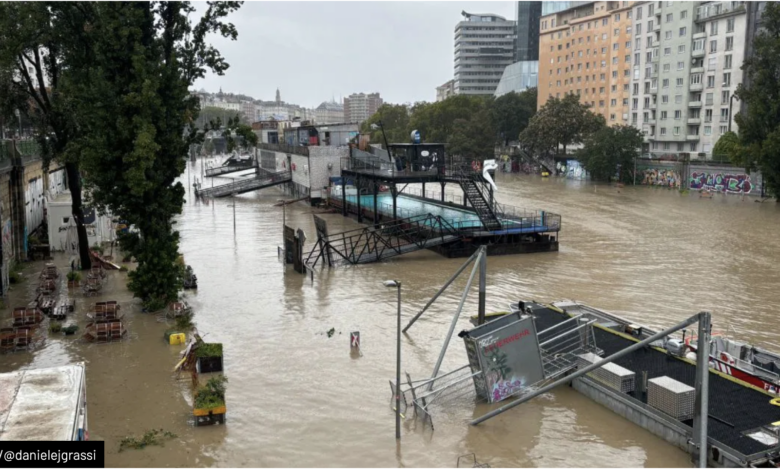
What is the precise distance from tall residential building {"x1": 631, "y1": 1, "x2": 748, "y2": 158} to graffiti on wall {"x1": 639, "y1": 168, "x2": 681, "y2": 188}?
4.63 meters

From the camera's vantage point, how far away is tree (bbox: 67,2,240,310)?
2245 cm

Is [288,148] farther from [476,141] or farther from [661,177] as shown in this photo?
[661,177]

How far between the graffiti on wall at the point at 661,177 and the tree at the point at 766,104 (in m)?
16.9

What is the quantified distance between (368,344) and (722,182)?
58990 millimetres

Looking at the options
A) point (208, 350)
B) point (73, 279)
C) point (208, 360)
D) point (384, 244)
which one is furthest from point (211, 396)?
point (384, 244)

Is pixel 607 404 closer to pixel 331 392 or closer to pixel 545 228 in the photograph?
pixel 331 392

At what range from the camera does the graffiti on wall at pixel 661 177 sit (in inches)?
2906

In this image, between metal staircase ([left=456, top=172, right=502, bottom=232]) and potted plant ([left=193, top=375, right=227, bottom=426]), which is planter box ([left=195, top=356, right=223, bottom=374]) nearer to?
potted plant ([left=193, top=375, right=227, bottom=426])

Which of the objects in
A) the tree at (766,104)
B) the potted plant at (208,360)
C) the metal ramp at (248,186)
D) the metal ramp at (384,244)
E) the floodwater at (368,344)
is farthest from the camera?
the metal ramp at (248,186)

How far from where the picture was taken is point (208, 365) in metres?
18.0

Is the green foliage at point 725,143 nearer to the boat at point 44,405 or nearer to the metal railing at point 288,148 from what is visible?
the metal railing at point 288,148

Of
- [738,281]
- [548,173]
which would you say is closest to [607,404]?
[738,281]

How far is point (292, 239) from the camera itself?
1277 inches

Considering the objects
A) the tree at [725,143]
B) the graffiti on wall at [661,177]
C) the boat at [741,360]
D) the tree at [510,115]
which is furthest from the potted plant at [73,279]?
the tree at [510,115]
